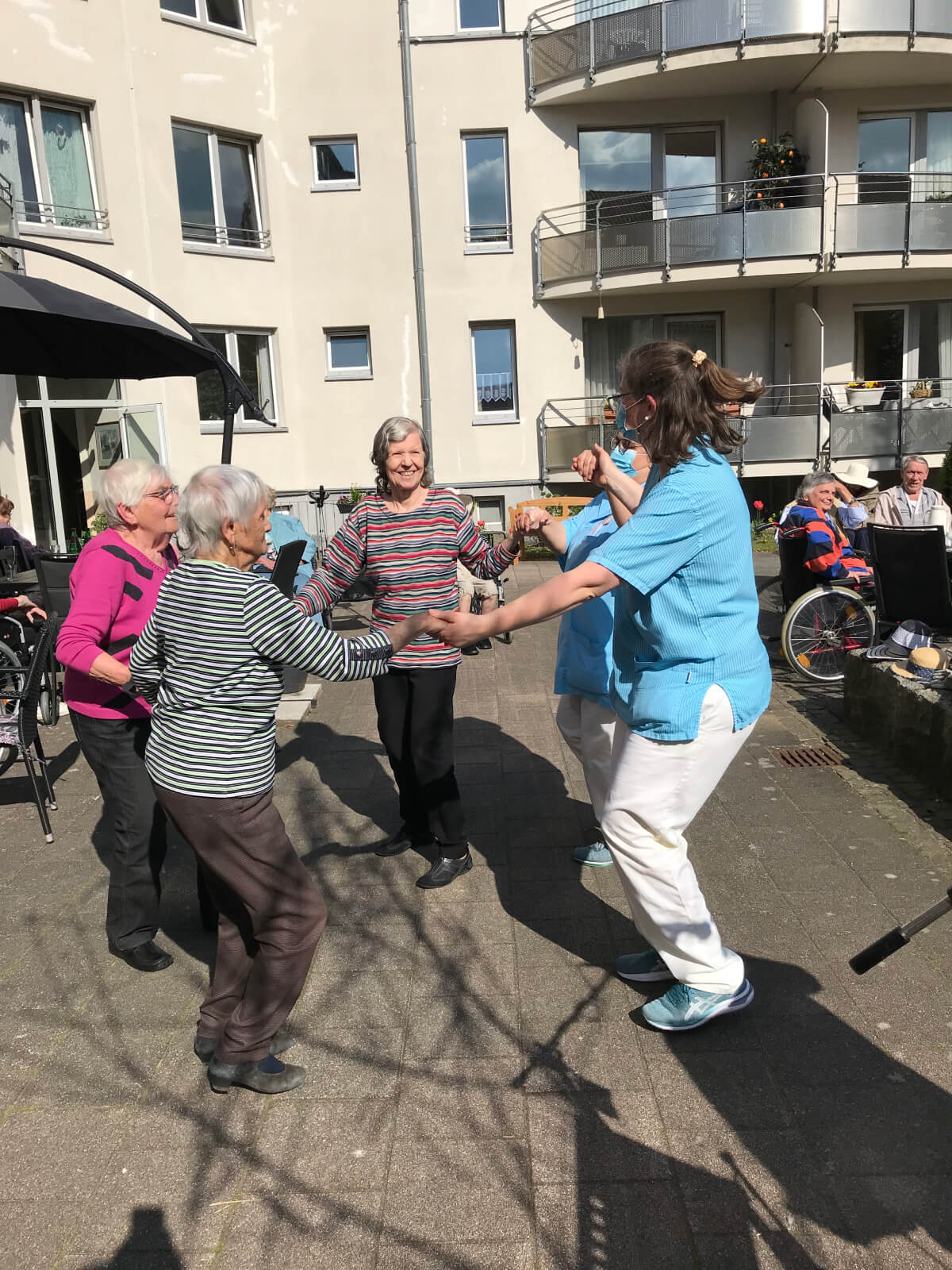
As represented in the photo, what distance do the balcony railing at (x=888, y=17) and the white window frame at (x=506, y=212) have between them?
233 inches

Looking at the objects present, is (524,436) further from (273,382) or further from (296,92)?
(296,92)

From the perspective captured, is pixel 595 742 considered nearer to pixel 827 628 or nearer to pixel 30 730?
pixel 30 730

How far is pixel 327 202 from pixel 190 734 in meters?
17.3

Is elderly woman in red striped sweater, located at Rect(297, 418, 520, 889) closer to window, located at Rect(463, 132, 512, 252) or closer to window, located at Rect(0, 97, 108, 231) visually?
window, located at Rect(0, 97, 108, 231)

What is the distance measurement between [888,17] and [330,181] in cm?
988

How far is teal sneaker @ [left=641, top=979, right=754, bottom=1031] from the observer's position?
9.84 feet

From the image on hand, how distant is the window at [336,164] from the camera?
17.8 metres

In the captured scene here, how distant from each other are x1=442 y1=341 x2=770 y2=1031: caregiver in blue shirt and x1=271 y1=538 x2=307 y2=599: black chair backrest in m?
3.13

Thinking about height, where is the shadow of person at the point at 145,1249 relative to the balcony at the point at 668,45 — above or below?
below

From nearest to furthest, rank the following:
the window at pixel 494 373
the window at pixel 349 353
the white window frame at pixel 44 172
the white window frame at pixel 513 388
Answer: the white window frame at pixel 44 172 → the window at pixel 349 353 → the white window frame at pixel 513 388 → the window at pixel 494 373

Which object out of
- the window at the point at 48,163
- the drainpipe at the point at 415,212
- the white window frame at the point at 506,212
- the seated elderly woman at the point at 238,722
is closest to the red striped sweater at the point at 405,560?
the seated elderly woman at the point at 238,722

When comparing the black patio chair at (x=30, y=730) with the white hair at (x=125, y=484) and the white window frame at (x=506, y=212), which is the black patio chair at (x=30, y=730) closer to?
the white hair at (x=125, y=484)

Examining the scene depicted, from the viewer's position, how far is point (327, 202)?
17797 mm

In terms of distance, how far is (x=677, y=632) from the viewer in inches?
110
